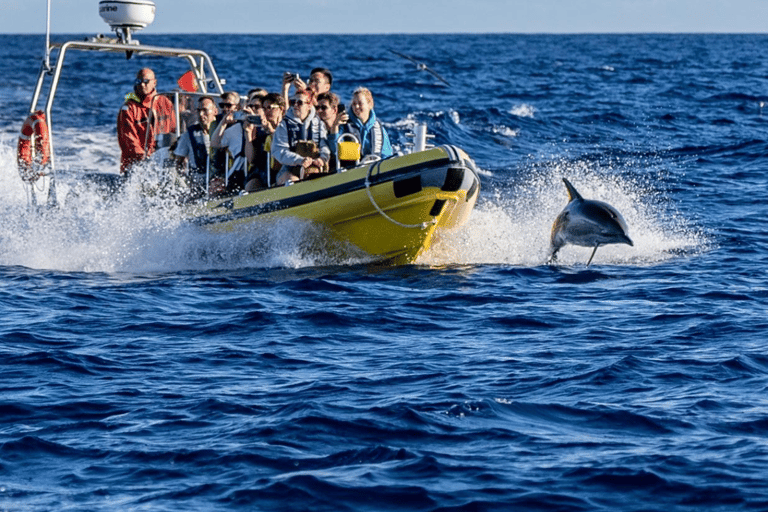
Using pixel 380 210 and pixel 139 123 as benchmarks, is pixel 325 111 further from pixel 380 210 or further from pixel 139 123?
pixel 139 123

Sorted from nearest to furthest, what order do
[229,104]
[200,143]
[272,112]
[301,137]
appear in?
[301,137] → [272,112] → [229,104] → [200,143]

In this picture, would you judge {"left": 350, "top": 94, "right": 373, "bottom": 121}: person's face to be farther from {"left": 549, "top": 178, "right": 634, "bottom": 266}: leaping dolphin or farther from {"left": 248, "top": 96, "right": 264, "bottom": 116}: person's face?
{"left": 549, "top": 178, "right": 634, "bottom": 266}: leaping dolphin

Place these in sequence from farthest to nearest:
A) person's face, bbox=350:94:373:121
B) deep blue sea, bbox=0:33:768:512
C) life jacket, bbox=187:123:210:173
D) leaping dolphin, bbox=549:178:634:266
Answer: life jacket, bbox=187:123:210:173 < person's face, bbox=350:94:373:121 < leaping dolphin, bbox=549:178:634:266 < deep blue sea, bbox=0:33:768:512

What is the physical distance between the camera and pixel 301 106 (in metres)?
9.44

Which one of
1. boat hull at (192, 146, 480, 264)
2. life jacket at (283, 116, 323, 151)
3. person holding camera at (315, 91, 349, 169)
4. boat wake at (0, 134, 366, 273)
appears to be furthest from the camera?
boat wake at (0, 134, 366, 273)

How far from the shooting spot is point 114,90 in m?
33.5

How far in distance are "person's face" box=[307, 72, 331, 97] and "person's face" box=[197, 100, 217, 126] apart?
0.92 m

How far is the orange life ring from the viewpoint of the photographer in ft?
35.0

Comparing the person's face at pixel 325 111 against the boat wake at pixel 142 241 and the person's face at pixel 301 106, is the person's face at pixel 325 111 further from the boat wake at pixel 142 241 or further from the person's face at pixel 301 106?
the boat wake at pixel 142 241

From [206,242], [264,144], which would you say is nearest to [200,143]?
[264,144]
